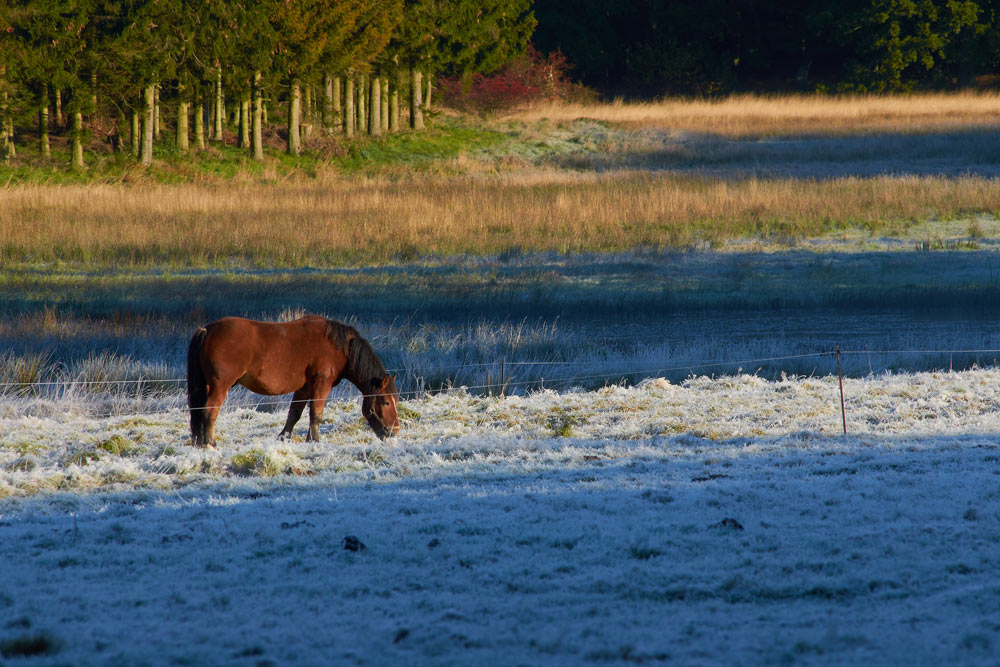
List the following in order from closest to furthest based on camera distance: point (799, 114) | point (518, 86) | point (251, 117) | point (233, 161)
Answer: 1. point (233, 161)
2. point (251, 117)
3. point (799, 114)
4. point (518, 86)

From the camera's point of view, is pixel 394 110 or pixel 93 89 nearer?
pixel 93 89

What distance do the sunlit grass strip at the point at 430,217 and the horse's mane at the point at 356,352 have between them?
1355 centimetres

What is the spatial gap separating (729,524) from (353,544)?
2210 millimetres

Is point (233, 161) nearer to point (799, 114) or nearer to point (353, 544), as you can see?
point (799, 114)

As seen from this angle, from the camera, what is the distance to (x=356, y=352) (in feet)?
31.3

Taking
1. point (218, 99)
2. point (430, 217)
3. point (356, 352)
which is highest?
point (218, 99)

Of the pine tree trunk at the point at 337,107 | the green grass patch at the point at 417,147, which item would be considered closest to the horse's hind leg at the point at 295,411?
→ the green grass patch at the point at 417,147

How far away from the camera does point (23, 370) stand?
45.8 feet

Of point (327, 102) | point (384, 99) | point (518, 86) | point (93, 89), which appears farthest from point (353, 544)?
point (518, 86)

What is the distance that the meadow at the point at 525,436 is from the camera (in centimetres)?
488

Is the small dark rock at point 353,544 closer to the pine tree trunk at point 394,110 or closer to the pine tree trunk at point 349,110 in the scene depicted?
the pine tree trunk at point 349,110

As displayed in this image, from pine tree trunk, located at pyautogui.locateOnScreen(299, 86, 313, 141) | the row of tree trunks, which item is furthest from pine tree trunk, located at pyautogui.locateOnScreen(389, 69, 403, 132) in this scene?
pine tree trunk, located at pyautogui.locateOnScreen(299, 86, 313, 141)

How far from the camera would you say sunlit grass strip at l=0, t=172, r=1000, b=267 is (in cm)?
Answer: 2391

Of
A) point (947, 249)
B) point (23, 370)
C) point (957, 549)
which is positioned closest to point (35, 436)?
point (23, 370)
